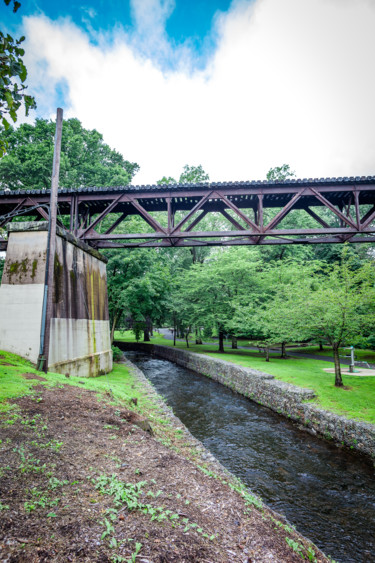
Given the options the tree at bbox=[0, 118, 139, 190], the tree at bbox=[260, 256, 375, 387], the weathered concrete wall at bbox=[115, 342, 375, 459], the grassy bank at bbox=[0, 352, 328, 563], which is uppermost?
the tree at bbox=[0, 118, 139, 190]

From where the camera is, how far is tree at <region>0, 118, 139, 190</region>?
68.8 ft

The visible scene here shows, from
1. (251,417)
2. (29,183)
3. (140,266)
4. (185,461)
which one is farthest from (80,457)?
(29,183)

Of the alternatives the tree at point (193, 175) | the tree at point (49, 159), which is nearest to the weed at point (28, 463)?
the tree at point (49, 159)

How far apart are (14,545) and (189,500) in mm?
1767

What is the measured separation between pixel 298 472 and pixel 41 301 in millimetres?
7955

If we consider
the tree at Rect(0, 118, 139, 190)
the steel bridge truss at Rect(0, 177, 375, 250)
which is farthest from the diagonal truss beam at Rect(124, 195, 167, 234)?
the tree at Rect(0, 118, 139, 190)

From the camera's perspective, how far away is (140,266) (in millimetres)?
19359

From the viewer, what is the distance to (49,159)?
21.1m

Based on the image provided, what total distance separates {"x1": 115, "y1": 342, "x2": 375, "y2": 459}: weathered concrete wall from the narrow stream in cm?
31

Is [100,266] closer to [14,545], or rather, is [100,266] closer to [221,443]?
[221,443]

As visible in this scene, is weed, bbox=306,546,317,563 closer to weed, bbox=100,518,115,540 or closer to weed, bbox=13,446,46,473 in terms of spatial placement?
weed, bbox=100,518,115,540

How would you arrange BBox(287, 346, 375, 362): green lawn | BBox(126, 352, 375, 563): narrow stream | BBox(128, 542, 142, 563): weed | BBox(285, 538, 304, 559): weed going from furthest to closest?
BBox(287, 346, 375, 362): green lawn
BBox(126, 352, 375, 563): narrow stream
BBox(285, 538, 304, 559): weed
BBox(128, 542, 142, 563): weed

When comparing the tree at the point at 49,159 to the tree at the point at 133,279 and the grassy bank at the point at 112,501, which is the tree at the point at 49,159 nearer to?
the tree at the point at 133,279

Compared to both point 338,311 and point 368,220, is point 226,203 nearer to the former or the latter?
point 368,220
